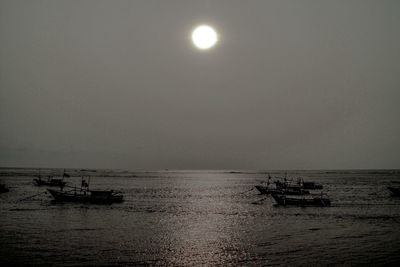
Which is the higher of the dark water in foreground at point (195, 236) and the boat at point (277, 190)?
the boat at point (277, 190)

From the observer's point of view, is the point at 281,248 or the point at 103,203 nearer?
the point at 281,248

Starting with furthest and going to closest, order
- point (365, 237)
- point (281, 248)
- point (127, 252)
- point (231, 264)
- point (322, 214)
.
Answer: point (322, 214) < point (365, 237) < point (281, 248) < point (127, 252) < point (231, 264)

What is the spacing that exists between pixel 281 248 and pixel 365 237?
9.91 m

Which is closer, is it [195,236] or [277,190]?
[195,236]

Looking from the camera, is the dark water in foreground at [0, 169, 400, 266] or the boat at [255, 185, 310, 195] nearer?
the dark water in foreground at [0, 169, 400, 266]

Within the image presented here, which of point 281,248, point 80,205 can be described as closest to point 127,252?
point 281,248

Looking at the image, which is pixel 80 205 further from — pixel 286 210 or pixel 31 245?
pixel 286 210

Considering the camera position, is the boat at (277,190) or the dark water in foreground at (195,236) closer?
the dark water in foreground at (195,236)

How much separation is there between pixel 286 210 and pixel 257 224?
11.8m

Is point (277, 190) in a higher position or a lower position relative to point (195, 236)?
higher

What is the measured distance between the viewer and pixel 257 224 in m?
33.7

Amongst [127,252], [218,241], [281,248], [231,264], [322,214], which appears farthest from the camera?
[322,214]

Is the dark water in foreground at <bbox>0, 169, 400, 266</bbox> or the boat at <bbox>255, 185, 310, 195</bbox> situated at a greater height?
the boat at <bbox>255, 185, 310, 195</bbox>

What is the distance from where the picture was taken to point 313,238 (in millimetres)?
26906
